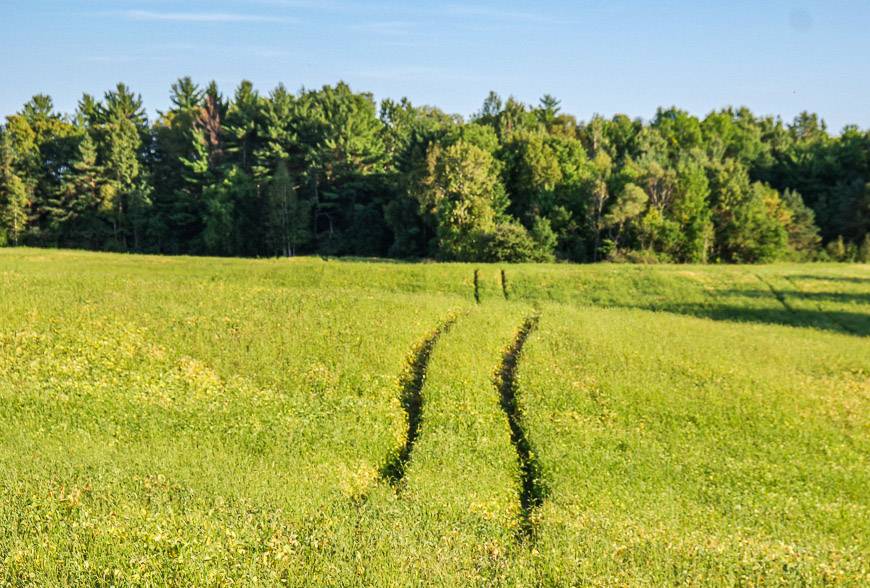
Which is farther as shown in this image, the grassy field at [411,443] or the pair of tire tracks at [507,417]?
the pair of tire tracks at [507,417]

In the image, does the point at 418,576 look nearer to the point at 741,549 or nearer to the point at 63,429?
the point at 741,549

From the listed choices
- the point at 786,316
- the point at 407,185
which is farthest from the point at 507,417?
the point at 407,185

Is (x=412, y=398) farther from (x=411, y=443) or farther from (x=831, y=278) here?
(x=831, y=278)

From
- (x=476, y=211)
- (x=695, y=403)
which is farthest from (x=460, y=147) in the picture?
(x=695, y=403)

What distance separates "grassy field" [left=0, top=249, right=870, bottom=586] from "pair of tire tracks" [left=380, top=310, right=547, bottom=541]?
0.38ft

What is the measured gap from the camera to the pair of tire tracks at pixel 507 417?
1917cm

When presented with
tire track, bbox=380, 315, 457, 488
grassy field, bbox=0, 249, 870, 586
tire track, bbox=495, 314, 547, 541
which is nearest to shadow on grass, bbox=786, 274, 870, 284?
grassy field, bbox=0, 249, 870, 586

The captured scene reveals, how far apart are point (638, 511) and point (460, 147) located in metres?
64.4

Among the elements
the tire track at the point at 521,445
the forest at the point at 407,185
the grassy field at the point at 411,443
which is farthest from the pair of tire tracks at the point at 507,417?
the forest at the point at 407,185

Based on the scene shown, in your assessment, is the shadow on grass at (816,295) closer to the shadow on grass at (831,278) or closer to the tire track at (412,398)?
the shadow on grass at (831,278)

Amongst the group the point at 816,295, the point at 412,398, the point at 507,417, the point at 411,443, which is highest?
the point at 816,295

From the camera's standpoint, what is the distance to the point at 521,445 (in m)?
23.0

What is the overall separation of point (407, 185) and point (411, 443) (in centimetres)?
6602

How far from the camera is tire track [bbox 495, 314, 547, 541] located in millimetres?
18156
